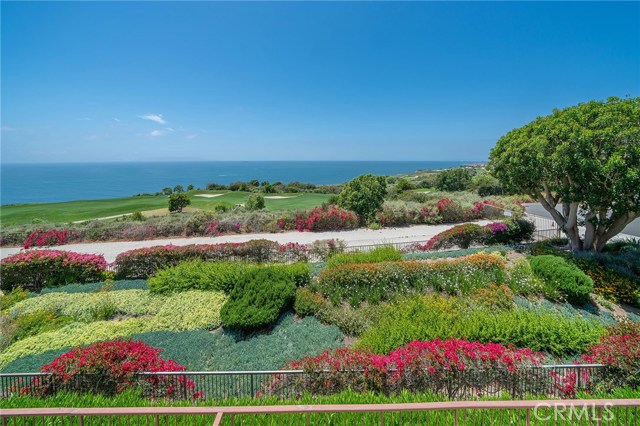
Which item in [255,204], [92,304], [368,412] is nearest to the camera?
[368,412]

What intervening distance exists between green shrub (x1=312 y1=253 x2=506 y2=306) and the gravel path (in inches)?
229

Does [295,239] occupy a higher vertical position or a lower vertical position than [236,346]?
higher

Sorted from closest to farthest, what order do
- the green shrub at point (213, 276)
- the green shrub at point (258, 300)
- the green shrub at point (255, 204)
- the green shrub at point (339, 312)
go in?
the green shrub at point (339, 312), the green shrub at point (258, 300), the green shrub at point (213, 276), the green shrub at point (255, 204)

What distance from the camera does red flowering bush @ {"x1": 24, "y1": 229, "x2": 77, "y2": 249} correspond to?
1499 centimetres

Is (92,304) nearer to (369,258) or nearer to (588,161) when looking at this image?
(369,258)

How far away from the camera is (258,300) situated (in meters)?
6.91

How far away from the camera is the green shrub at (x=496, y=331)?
16.9 feet

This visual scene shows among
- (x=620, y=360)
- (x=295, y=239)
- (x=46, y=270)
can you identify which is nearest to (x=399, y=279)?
(x=620, y=360)

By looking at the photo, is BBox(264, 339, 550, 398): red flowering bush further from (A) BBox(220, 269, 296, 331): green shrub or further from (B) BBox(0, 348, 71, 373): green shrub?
(B) BBox(0, 348, 71, 373): green shrub

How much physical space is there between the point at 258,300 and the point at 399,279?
4053mm

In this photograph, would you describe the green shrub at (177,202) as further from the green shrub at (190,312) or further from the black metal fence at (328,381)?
the black metal fence at (328,381)

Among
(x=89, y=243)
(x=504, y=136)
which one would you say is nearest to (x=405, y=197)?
(x=504, y=136)

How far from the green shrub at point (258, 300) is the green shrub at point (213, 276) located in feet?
0.84

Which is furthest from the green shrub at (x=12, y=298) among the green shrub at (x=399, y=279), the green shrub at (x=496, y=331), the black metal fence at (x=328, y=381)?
the green shrub at (x=496, y=331)
